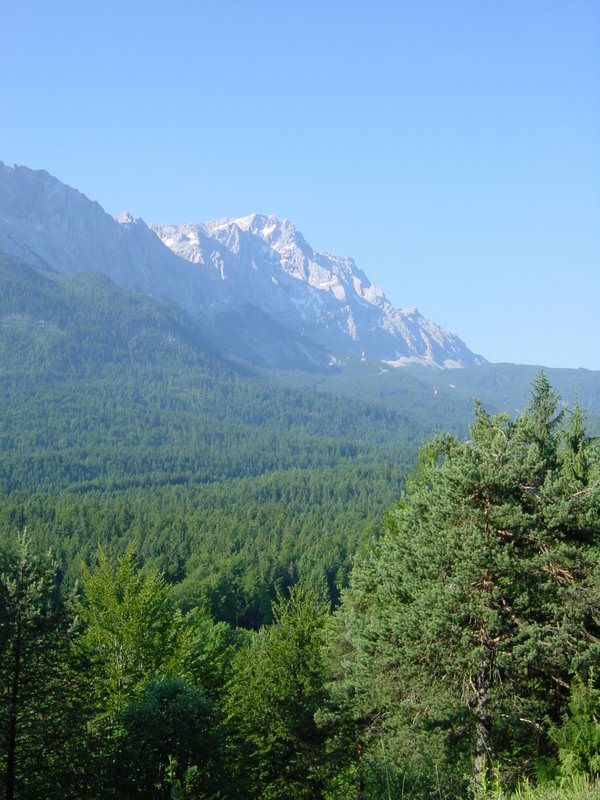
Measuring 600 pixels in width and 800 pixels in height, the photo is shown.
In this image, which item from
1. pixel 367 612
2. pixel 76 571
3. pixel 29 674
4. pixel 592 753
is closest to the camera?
pixel 592 753

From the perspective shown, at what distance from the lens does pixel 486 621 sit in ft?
53.1

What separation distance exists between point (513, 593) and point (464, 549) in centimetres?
164

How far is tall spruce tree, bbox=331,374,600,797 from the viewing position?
16031 millimetres

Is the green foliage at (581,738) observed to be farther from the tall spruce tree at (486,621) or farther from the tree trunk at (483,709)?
the tree trunk at (483,709)

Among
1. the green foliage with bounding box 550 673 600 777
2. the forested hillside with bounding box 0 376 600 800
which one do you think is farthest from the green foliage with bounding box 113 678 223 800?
the green foliage with bounding box 550 673 600 777

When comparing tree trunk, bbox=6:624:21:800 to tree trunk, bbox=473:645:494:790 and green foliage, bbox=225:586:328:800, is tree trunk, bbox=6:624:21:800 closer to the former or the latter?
green foliage, bbox=225:586:328:800

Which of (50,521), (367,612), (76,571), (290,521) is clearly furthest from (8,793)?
(290,521)

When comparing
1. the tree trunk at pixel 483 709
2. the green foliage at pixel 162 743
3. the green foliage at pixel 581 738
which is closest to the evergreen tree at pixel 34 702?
the green foliage at pixel 162 743

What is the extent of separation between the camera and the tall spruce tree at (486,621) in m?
16.0

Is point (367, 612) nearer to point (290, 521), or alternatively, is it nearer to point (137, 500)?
point (290, 521)

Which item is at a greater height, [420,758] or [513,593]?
[513,593]

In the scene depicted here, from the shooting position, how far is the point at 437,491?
726 inches

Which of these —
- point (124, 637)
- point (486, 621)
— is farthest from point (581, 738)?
point (124, 637)

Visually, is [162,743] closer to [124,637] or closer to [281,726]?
[281,726]
